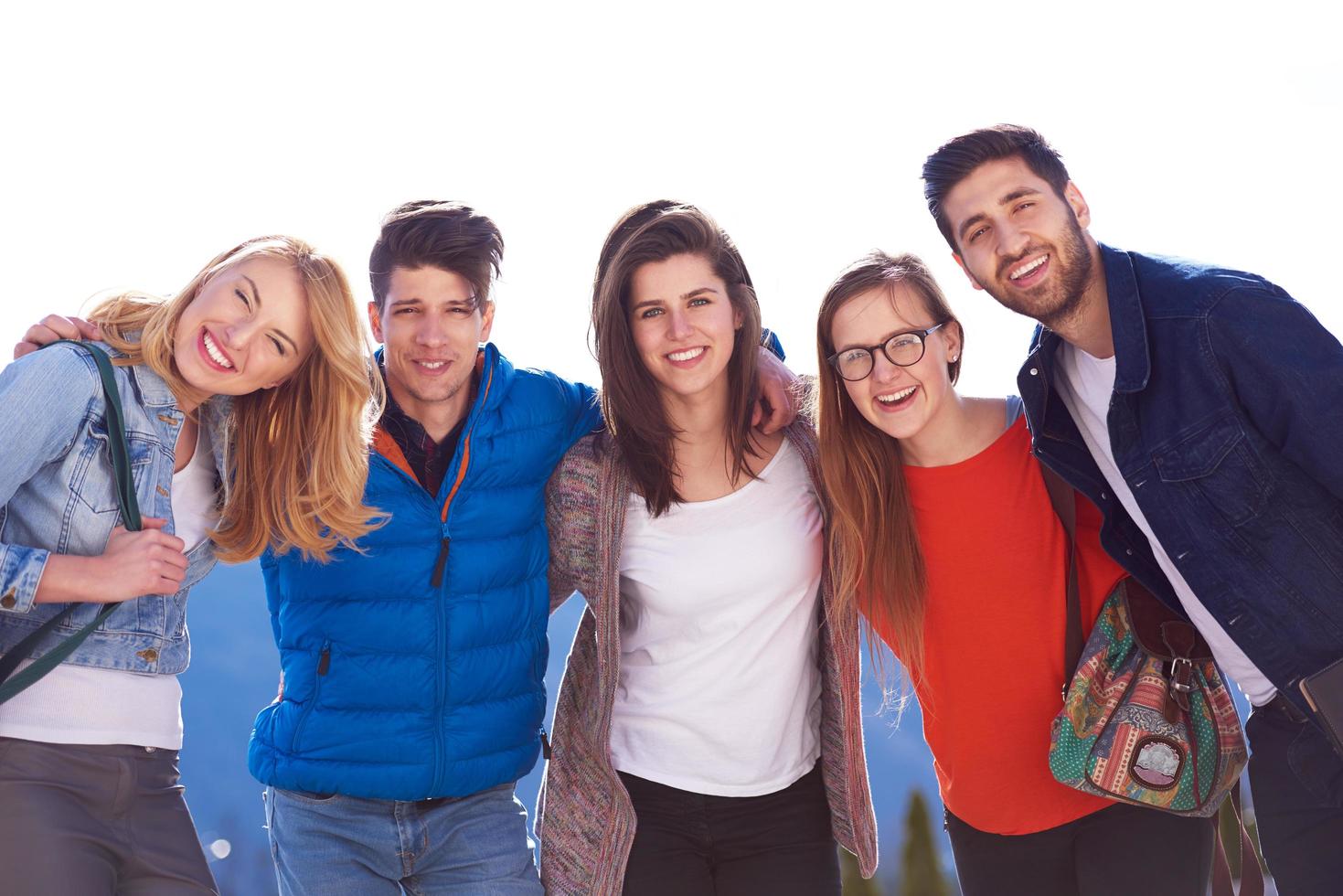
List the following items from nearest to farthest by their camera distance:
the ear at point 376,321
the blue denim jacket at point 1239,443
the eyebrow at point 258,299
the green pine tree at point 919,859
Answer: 1. the blue denim jacket at point 1239,443
2. the eyebrow at point 258,299
3. the ear at point 376,321
4. the green pine tree at point 919,859

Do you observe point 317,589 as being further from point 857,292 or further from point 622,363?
point 857,292

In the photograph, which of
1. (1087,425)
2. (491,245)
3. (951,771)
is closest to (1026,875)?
(951,771)

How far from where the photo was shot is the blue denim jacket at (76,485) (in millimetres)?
1928

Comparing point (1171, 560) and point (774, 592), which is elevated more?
point (1171, 560)

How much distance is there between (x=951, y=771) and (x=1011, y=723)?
0.63ft

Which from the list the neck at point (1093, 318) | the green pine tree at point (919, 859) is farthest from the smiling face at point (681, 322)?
the green pine tree at point (919, 859)

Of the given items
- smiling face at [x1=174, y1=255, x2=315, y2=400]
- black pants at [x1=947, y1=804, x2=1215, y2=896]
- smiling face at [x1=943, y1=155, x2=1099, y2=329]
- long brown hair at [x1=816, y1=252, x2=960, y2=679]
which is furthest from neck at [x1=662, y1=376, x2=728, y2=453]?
black pants at [x1=947, y1=804, x2=1215, y2=896]

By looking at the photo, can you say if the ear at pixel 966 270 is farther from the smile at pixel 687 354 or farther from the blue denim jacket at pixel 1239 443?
the smile at pixel 687 354

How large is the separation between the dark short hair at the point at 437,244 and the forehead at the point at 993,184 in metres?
1.21

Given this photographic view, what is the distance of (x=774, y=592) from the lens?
103 inches

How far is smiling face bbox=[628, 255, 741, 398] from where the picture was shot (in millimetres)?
2699

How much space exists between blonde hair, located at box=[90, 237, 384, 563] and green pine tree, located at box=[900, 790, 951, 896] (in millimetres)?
6882

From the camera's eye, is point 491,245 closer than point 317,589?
No

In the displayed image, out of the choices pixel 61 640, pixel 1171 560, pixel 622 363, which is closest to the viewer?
pixel 61 640
